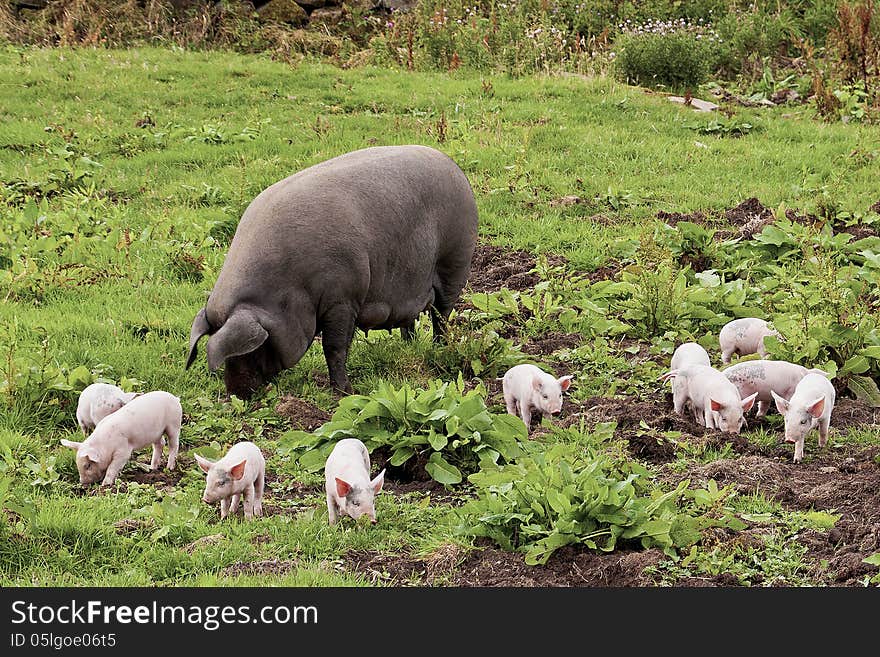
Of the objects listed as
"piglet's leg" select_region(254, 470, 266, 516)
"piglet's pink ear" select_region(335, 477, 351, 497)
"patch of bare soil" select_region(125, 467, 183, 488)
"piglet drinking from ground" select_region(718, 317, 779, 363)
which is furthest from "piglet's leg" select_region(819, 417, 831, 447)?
"patch of bare soil" select_region(125, 467, 183, 488)

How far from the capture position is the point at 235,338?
6410 mm

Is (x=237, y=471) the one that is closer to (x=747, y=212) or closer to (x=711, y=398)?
(x=711, y=398)

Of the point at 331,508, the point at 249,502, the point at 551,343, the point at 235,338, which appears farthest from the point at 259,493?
the point at 551,343

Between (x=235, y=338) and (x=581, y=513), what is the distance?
260cm

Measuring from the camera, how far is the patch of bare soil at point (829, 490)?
179 inches

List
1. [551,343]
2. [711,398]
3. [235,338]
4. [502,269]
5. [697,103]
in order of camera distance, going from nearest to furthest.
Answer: [711,398] < [235,338] < [551,343] < [502,269] < [697,103]

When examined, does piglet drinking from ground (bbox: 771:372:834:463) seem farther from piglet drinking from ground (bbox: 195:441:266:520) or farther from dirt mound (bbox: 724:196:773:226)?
dirt mound (bbox: 724:196:773:226)

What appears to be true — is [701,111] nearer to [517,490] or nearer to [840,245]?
[840,245]

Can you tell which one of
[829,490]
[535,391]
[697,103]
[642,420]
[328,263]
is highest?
[328,263]

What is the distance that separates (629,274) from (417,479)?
350 centimetres

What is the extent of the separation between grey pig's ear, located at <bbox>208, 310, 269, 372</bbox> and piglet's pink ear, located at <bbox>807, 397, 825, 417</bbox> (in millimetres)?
3176

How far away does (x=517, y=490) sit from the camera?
16.1 ft

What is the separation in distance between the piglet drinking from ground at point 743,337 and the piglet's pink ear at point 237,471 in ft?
12.6

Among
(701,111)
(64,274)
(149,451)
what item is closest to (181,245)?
(64,274)
